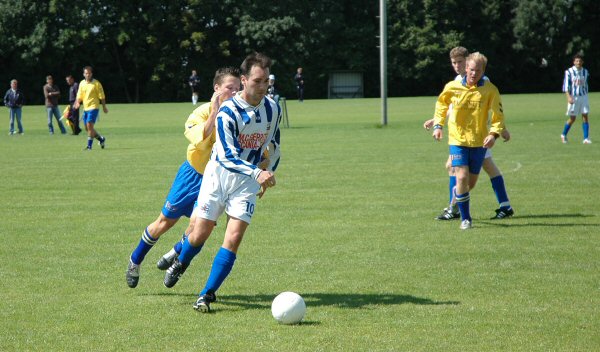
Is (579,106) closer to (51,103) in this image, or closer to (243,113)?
(243,113)

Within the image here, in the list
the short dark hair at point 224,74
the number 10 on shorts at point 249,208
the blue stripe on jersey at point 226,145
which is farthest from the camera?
the short dark hair at point 224,74

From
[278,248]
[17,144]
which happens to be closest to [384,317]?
[278,248]

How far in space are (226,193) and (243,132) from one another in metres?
0.48

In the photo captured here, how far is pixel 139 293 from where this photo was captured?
23.6 ft

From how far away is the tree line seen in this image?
63.2m

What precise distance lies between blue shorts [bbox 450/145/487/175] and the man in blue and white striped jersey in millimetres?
4098

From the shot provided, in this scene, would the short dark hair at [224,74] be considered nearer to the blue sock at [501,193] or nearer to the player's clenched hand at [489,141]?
the player's clenched hand at [489,141]

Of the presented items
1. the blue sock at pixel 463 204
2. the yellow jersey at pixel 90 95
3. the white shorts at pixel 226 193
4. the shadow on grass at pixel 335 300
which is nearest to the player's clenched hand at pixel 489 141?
the blue sock at pixel 463 204

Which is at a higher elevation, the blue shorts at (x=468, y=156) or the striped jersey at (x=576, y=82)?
the striped jersey at (x=576, y=82)

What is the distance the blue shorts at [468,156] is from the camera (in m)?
10.3

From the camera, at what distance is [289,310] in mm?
6051

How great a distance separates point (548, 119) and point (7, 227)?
25.6 m

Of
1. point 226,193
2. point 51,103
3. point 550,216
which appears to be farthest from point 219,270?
point 51,103

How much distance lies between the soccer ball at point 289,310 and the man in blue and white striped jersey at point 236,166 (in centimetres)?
62
